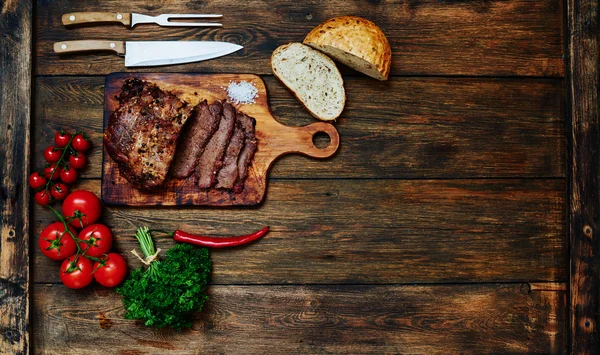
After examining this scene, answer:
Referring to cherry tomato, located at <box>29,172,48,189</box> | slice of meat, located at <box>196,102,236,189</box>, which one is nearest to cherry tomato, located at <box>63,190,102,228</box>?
cherry tomato, located at <box>29,172,48,189</box>

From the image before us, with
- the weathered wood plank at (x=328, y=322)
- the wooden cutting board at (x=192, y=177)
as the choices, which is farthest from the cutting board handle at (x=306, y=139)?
the weathered wood plank at (x=328, y=322)

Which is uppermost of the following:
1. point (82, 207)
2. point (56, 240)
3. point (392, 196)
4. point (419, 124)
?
point (419, 124)

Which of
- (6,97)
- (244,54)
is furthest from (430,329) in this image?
(6,97)

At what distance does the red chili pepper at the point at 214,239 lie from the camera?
2459mm

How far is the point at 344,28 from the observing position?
2418 mm

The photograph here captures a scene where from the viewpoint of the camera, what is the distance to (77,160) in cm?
246

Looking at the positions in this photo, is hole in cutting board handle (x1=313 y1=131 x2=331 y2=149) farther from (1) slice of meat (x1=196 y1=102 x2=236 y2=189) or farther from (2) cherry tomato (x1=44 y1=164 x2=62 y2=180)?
(2) cherry tomato (x1=44 y1=164 x2=62 y2=180)

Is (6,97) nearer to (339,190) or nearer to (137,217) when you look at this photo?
(137,217)

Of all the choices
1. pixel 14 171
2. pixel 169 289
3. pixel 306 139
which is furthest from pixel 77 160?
pixel 306 139

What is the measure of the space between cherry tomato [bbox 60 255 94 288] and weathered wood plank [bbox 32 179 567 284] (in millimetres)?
169

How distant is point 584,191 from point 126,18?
8.48ft

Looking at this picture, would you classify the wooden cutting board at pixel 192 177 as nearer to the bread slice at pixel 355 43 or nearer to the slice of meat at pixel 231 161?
the slice of meat at pixel 231 161

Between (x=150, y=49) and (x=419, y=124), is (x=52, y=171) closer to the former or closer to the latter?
(x=150, y=49)

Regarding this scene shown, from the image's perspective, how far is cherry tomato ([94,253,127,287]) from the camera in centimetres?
238
